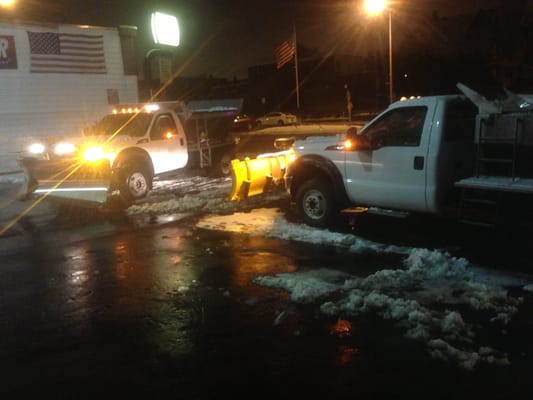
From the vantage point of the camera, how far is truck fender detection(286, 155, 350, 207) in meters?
8.95

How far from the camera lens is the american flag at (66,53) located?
21.8 m

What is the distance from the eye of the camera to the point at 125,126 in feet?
43.7

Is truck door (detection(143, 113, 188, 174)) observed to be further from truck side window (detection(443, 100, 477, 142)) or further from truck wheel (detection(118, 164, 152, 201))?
truck side window (detection(443, 100, 477, 142))

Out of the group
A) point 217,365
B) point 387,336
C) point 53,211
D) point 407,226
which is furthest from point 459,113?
point 53,211

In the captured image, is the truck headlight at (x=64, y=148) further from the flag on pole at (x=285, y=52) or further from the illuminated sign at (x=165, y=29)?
the flag on pole at (x=285, y=52)

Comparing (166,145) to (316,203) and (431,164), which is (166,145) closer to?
(316,203)

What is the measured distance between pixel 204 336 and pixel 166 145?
9027mm

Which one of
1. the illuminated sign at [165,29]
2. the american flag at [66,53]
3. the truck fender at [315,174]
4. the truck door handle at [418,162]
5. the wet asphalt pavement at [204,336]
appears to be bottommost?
the wet asphalt pavement at [204,336]

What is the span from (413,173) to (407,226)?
1901 mm

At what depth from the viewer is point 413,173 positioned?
784cm

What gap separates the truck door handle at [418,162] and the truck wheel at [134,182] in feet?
22.5

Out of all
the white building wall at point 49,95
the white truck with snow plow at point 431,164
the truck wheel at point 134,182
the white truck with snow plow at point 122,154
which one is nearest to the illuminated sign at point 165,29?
the white building wall at point 49,95

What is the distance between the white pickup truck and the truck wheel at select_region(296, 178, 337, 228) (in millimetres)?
16

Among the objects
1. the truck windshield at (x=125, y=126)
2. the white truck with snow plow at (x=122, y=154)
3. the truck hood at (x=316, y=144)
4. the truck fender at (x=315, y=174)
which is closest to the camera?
the truck fender at (x=315, y=174)
